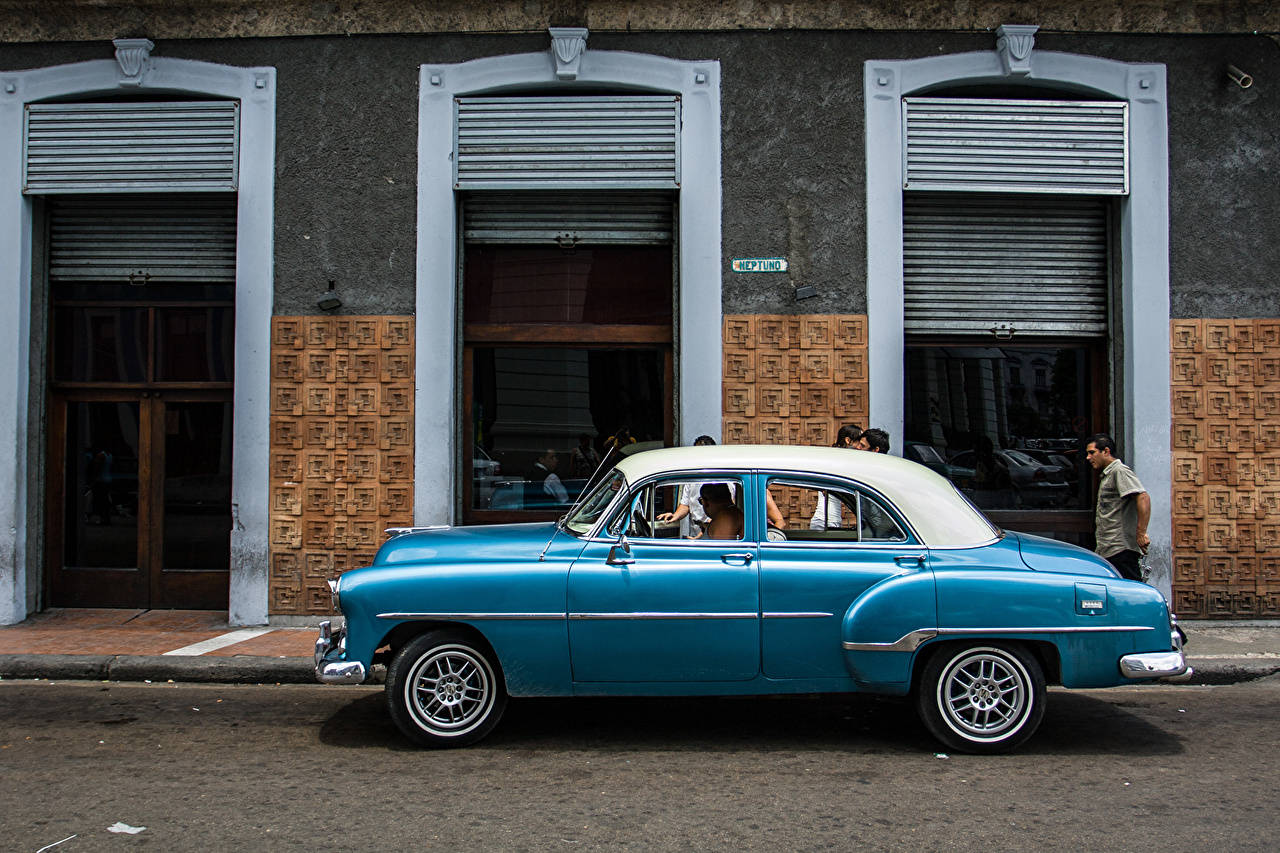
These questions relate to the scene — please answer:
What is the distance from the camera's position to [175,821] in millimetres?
4512

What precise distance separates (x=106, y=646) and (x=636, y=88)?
6.70m

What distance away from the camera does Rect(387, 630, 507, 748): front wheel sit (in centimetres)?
562

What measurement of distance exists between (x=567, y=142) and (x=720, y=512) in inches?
197

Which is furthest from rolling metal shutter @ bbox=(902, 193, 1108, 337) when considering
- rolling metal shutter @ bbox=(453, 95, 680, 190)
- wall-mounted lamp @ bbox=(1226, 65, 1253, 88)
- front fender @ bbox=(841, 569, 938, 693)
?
front fender @ bbox=(841, 569, 938, 693)

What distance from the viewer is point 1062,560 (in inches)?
225

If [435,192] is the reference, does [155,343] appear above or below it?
below

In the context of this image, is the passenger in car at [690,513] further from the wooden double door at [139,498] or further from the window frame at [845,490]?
the wooden double door at [139,498]

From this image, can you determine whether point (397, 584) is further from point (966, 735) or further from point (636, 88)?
point (636, 88)

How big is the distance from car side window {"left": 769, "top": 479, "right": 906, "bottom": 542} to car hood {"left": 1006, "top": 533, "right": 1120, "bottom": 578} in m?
0.72

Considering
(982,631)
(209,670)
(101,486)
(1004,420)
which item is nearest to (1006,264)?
(1004,420)

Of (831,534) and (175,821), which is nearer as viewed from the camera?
(175,821)

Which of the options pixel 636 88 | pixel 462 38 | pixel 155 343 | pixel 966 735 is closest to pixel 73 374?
pixel 155 343

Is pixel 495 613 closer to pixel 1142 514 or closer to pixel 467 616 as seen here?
pixel 467 616

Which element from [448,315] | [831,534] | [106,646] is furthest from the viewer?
[448,315]
